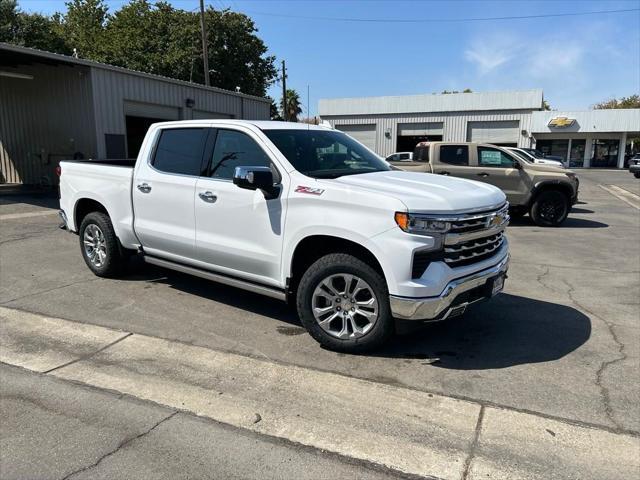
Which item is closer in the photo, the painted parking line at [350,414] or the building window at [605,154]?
the painted parking line at [350,414]

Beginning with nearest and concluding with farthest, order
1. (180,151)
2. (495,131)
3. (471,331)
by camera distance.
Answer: (471,331) < (180,151) < (495,131)

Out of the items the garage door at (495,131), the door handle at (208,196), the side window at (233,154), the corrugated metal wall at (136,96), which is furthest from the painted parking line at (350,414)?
the garage door at (495,131)

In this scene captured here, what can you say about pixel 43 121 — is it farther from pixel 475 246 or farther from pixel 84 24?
pixel 84 24

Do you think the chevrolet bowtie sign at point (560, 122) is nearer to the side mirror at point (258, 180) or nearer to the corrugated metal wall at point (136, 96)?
the corrugated metal wall at point (136, 96)

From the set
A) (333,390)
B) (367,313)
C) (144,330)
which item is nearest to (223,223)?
(144,330)

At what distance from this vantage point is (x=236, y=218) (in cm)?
470

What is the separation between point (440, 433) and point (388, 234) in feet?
4.63

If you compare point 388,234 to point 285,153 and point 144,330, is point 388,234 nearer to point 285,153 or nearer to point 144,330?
point 285,153

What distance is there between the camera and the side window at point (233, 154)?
15.5 feet

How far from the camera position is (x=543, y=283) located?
6.70 m

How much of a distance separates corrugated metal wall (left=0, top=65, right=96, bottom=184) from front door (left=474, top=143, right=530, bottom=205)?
10757 mm

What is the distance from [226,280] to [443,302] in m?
2.15

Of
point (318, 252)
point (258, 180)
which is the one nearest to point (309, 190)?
point (258, 180)

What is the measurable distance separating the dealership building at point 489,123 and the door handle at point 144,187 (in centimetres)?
3724
